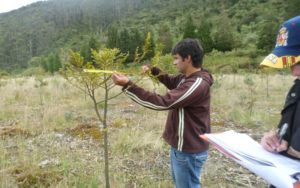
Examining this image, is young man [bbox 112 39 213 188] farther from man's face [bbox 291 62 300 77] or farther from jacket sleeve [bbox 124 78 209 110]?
man's face [bbox 291 62 300 77]

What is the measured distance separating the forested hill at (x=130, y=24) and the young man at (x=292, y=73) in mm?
25228

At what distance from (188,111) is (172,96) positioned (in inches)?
10.1

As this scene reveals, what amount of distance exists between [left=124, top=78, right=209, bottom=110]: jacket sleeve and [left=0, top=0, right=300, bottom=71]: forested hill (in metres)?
24.7

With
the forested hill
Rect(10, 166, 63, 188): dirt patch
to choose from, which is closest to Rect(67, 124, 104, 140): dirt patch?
Rect(10, 166, 63, 188): dirt patch

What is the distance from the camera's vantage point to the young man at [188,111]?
234 cm

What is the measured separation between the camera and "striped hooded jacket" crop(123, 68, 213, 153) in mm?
2287

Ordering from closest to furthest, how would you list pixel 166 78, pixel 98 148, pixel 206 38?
pixel 166 78, pixel 98 148, pixel 206 38

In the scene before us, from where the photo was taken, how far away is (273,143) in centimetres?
180

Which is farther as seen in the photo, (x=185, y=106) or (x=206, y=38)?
(x=206, y=38)

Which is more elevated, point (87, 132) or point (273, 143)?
point (273, 143)

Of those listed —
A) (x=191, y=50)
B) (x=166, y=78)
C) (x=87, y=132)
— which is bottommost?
(x=87, y=132)

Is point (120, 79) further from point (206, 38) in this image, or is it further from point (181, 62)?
point (206, 38)

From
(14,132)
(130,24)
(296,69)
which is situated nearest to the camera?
(296,69)

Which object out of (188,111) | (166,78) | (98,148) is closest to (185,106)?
(188,111)
